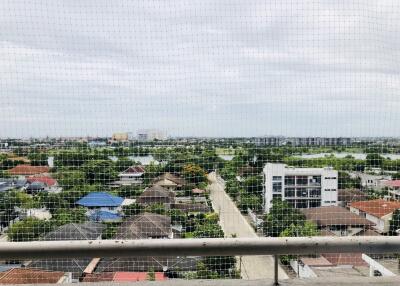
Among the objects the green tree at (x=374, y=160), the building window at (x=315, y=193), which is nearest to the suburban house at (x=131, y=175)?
the green tree at (x=374, y=160)

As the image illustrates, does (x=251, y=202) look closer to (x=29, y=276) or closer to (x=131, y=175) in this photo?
(x=131, y=175)

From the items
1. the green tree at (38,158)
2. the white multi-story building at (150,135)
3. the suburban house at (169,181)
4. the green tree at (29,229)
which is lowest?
the green tree at (29,229)

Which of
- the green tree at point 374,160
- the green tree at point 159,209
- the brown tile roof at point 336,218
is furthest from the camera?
the green tree at point 159,209

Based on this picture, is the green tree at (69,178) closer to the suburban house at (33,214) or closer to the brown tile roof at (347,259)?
the suburban house at (33,214)

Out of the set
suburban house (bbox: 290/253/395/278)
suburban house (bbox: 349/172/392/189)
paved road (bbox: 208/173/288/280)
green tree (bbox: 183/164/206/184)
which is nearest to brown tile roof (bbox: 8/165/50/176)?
green tree (bbox: 183/164/206/184)

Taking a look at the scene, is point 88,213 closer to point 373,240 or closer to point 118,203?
point 118,203
